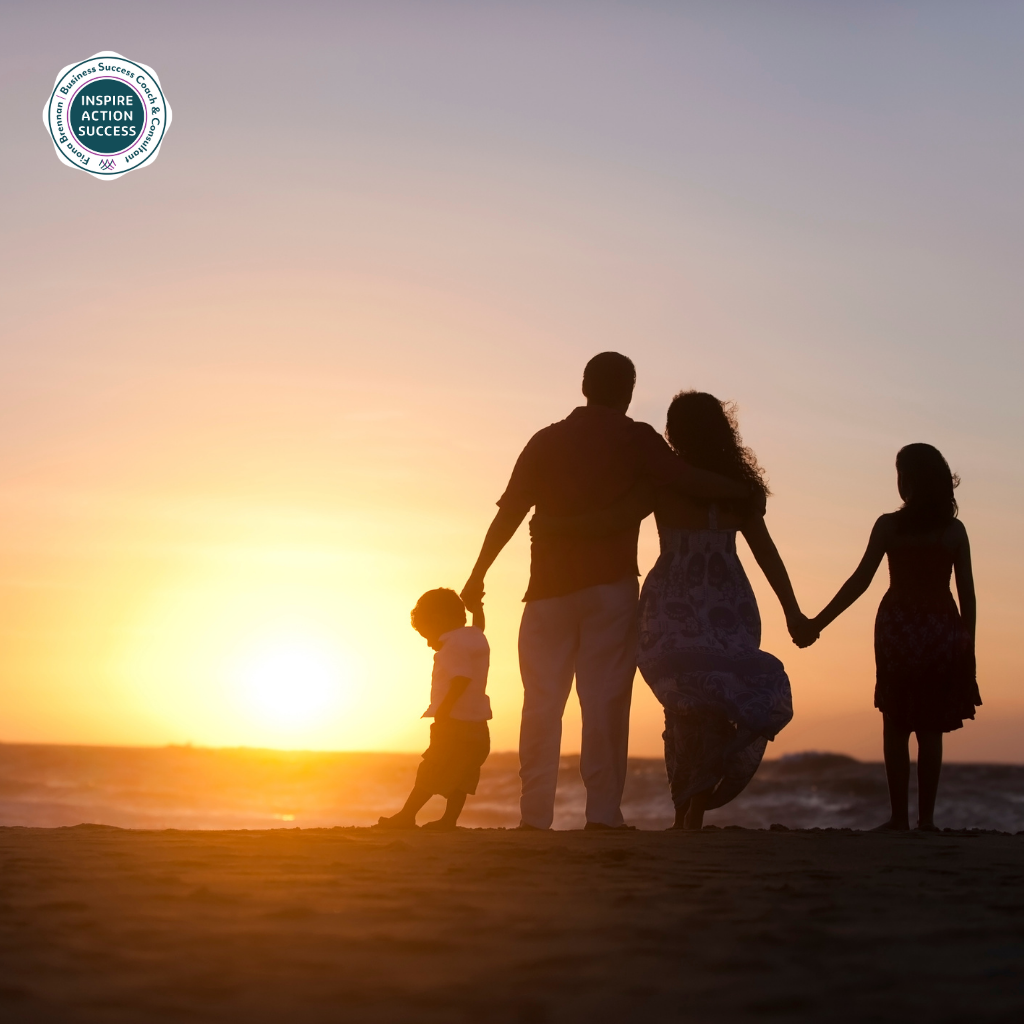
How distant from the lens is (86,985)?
228cm

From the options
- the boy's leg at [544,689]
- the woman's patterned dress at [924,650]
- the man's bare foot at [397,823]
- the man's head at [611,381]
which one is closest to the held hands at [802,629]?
the woman's patterned dress at [924,650]

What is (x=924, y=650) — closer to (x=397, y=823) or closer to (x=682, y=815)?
A: (x=682, y=815)

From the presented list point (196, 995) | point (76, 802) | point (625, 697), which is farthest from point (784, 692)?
point (76, 802)

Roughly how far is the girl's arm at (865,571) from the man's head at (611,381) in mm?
1474

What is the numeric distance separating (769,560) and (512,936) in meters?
3.77

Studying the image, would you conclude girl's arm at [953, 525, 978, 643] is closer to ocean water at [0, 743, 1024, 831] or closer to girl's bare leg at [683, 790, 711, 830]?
girl's bare leg at [683, 790, 711, 830]

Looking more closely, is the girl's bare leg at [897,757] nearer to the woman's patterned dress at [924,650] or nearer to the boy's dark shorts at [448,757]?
the woman's patterned dress at [924,650]

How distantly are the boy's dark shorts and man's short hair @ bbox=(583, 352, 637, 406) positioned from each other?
188 cm

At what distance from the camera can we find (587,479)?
593cm

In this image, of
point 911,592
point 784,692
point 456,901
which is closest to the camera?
point 456,901

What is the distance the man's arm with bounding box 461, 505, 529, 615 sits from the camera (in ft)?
20.4

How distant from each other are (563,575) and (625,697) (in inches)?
25.2

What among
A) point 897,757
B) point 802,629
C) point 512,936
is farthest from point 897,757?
point 512,936

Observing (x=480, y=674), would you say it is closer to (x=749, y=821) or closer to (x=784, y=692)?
(x=784, y=692)
